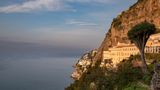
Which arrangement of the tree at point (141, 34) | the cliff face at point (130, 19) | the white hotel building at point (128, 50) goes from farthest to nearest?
the cliff face at point (130, 19), the white hotel building at point (128, 50), the tree at point (141, 34)

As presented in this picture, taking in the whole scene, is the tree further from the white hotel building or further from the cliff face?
the cliff face

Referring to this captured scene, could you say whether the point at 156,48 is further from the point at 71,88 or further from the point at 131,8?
the point at 131,8

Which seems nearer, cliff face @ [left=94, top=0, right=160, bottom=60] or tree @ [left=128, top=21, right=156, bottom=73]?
tree @ [left=128, top=21, right=156, bottom=73]

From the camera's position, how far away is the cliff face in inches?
3639

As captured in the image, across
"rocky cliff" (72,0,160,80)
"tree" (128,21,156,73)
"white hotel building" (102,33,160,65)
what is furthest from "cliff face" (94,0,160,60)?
"tree" (128,21,156,73)

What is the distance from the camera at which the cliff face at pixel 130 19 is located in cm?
9244

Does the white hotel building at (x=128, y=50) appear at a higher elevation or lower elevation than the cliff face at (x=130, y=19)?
lower

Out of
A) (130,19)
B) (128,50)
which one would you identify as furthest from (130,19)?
(128,50)

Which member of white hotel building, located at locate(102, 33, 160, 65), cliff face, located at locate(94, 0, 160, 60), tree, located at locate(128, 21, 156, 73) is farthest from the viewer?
cliff face, located at locate(94, 0, 160, 60)

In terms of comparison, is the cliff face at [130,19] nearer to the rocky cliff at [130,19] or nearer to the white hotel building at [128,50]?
the rocky cliff at [130,19]

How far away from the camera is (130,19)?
3907 inches

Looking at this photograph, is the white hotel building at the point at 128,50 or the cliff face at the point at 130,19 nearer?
the white hotel building at the point at 128,50

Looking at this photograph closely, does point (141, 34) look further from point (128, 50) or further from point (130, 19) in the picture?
point (130, 19)

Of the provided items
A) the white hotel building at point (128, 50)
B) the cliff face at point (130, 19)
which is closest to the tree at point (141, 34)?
the white hotel building at point (128, 50)
